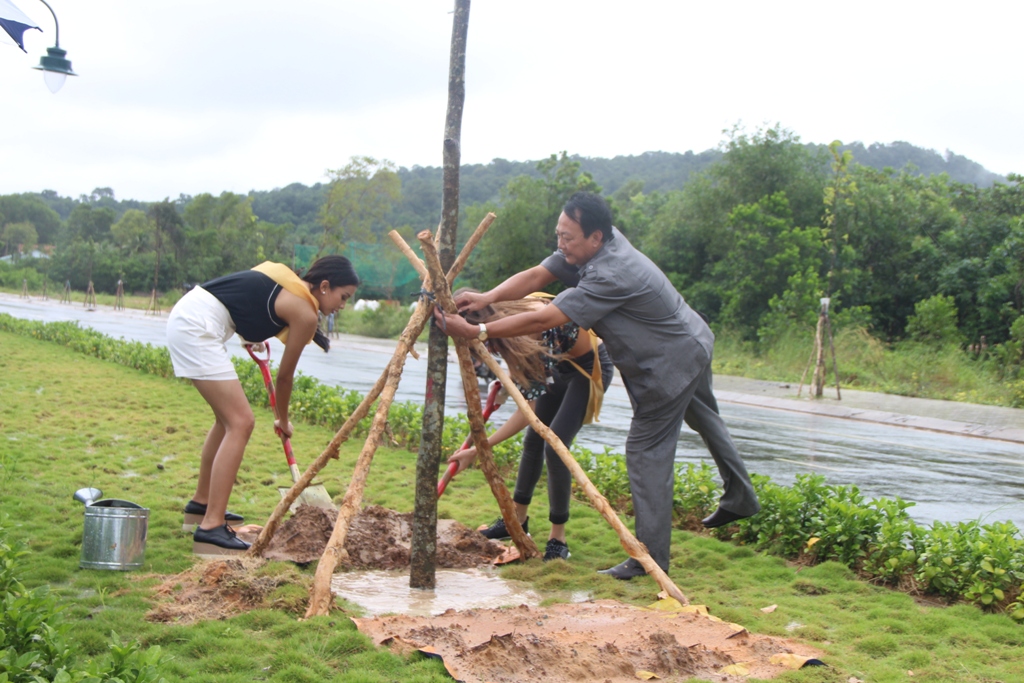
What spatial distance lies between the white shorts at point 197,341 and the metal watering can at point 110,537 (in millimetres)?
844

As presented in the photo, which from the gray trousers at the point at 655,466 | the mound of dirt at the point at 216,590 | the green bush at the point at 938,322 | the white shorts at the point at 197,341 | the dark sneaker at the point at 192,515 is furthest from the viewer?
the green bush at the point at 938,322

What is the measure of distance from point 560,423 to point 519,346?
56 centimetres

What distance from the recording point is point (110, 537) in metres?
4.34

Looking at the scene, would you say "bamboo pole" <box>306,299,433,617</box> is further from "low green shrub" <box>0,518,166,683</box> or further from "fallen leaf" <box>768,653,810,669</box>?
"fallen leaf" <box>768,653,810,669</box>

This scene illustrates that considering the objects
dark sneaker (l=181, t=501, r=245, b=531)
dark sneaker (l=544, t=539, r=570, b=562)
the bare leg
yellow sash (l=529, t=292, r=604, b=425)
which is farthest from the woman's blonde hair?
dark sneaker (l=181, t=501, r=245, b=531)

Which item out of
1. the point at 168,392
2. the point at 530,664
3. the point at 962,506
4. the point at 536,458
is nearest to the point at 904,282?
the point at 962,506

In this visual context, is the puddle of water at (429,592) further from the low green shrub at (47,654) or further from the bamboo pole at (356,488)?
the low green shrub at (47,654)

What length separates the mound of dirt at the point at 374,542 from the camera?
495cm

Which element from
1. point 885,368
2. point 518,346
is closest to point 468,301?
point 518,346

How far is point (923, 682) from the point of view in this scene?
337 centimetres

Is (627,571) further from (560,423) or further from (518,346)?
(518,346)

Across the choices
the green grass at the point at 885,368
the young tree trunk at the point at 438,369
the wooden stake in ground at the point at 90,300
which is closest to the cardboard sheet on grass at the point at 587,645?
the young tree trunk at the point at 438,369

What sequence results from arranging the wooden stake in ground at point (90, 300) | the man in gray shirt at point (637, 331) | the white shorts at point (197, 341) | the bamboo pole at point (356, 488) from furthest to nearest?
the wooden stake in ground at point (90, 300) → the white shorts at point (197, 341) → the man in gray shirt at point (637, 331) → the bamboo pole at point (356, 488)

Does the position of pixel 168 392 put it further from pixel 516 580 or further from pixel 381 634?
pixel 381 634
